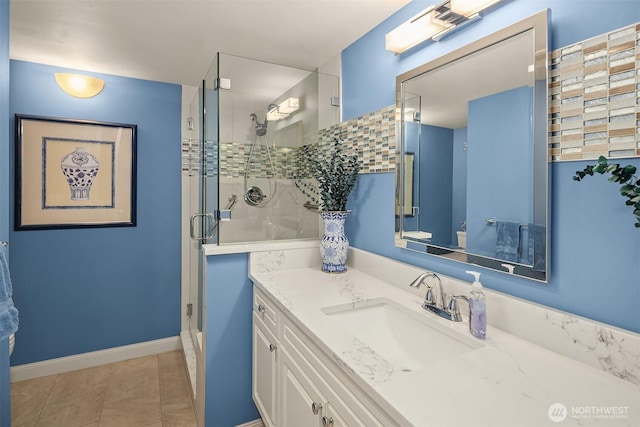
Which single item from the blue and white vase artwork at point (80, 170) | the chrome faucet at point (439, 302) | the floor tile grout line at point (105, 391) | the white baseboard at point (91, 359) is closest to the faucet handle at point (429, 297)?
the chrome faucet at point (439, 302)

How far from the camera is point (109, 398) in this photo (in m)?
2.25

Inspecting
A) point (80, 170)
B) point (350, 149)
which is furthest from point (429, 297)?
point (80, 170)

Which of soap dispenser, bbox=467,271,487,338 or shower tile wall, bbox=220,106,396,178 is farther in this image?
shower tile wall, bbox=220,106,396,178

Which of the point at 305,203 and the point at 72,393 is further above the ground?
the point at 305,203

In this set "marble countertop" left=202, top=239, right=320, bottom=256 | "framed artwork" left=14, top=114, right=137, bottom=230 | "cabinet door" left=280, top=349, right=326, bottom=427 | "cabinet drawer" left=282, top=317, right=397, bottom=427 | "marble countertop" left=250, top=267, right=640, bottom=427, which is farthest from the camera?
"framed artwork" left=14, top=114, right=137, bottom=230

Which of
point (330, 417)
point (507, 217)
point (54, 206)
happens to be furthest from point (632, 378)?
point (54, 206)

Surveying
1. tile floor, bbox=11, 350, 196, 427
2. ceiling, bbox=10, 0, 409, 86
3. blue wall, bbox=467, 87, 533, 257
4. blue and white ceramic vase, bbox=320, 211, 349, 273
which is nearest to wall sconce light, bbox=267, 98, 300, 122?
ceiling, bbox=10, 0, 409, 86

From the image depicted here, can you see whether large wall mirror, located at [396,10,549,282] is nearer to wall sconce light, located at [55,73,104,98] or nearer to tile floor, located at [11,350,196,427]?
tile floor, located at [11,350,196,427]

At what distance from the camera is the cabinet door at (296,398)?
44.2 inches

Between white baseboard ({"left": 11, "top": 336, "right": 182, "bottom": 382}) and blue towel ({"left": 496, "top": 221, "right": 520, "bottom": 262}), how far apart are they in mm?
2771

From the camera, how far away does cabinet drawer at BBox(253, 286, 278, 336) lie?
152 centimetres

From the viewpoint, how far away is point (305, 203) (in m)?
2.20

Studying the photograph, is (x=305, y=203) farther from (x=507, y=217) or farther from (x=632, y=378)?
(x=632, y=378)

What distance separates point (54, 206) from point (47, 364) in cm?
121
